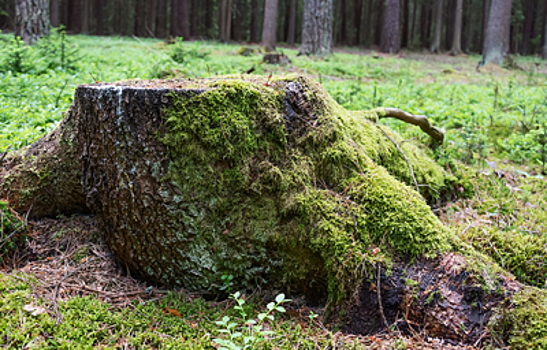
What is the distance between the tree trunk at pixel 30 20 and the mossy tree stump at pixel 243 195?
8458mm

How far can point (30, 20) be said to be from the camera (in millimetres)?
9062

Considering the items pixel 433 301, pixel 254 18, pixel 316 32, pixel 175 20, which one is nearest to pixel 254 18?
pixel 254 18

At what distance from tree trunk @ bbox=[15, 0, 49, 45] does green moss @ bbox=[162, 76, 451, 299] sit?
29.5ft

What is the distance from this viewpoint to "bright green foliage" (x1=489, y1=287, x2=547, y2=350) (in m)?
2.04

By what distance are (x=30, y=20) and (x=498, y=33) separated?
55.2 ft

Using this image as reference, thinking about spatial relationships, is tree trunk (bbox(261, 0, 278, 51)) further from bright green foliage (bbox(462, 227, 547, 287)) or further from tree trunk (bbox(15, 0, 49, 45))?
bright green foliage (bbox(462, 227, 547, 287))

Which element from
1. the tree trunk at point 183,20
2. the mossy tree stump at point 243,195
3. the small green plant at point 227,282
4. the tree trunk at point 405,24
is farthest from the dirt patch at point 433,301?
the tree trunk at point 405,24

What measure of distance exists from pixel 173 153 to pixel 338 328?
1.55 meters

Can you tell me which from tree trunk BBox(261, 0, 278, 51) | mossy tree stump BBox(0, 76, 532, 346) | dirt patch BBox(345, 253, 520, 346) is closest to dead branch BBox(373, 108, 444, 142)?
mossy tree stump BBox(0, 76, 532, 346)

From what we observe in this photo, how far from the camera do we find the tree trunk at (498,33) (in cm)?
1482

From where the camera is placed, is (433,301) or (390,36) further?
(390,36)

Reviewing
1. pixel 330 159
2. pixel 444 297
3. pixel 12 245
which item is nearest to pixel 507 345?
pixel 444 297

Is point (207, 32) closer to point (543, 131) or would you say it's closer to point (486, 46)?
point (486, 46)

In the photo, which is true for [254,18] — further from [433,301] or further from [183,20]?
[433,301]
